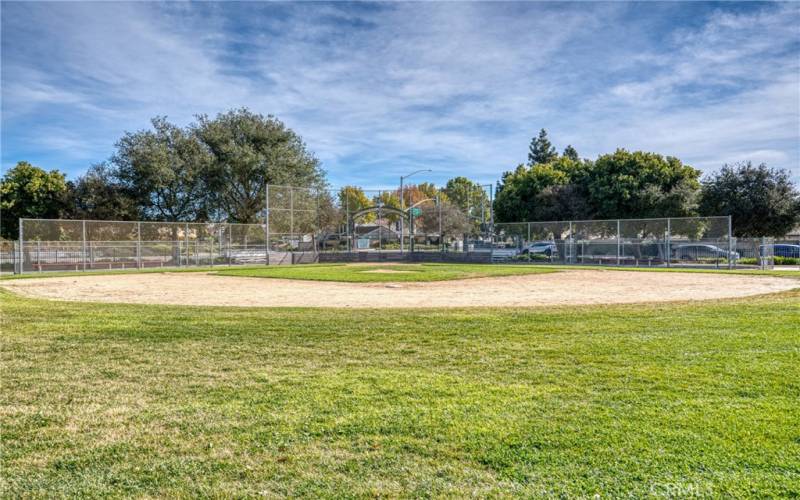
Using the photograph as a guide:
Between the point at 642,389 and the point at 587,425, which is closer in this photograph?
the point at 587,425

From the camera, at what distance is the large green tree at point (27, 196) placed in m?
43.3

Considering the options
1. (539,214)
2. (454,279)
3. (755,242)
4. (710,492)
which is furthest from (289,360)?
(539,214)

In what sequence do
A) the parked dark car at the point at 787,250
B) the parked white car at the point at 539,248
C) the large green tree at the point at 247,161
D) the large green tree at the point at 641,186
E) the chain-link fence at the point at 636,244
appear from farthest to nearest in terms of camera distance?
1. the large green tree at the point at 247,161
2. the large green tree at the point at 641,186
3. the parked white car at the point at 539,248
4. the parked dark car at the point at 787,250
5. the chain-link fence at the point at 636,244

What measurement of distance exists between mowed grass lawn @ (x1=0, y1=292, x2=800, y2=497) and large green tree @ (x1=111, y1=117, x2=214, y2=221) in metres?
36.9

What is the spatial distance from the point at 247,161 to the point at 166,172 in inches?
233

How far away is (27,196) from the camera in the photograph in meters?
43.9

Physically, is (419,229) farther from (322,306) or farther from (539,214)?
(322,306)

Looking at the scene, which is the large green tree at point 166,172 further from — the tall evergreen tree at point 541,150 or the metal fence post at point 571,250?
the tall evergreen tree at point 541,150

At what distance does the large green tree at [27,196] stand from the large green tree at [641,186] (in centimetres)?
4294

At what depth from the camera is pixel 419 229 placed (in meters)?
40.0

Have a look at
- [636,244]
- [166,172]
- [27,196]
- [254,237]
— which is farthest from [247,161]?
[636,244]

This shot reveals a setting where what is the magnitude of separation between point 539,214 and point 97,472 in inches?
1786

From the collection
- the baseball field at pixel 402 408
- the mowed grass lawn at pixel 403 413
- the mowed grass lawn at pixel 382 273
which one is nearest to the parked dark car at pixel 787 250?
the mowed grass lawn at pixel 382 273

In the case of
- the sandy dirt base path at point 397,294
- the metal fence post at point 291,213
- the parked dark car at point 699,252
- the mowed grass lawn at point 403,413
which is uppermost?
the metal fence post at point 291,213
